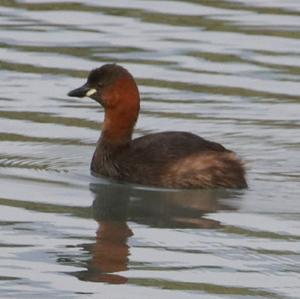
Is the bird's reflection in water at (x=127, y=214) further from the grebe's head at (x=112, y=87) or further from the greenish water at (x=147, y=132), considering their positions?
the grebe's head at (x=112, y=87)

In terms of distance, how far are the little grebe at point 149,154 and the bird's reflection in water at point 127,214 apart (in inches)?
4.8

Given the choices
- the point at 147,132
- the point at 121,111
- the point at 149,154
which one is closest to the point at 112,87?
the point at 121,111

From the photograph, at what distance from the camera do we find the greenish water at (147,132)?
31.9ft

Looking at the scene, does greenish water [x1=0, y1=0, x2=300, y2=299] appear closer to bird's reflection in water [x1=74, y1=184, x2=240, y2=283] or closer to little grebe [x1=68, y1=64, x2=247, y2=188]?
bird's reflection in water [x1=74, y1=184, x2=240, y2=283]

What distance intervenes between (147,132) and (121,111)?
0.98m

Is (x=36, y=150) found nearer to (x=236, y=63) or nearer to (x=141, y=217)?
(x=141, y=217)

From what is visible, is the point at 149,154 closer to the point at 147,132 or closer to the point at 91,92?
the point at 91,92

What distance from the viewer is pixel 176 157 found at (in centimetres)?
1251

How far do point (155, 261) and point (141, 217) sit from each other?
1369 millimetres

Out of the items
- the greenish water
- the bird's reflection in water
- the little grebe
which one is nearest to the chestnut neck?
the little grebe

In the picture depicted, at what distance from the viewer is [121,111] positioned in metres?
13.2

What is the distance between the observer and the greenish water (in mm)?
9727

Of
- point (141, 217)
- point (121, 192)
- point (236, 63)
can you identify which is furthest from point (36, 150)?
point (236, 63)

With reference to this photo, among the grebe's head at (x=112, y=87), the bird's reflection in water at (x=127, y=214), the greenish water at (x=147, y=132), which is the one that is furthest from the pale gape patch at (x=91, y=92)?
the bird's reflection in water at (x=127, y=214)
